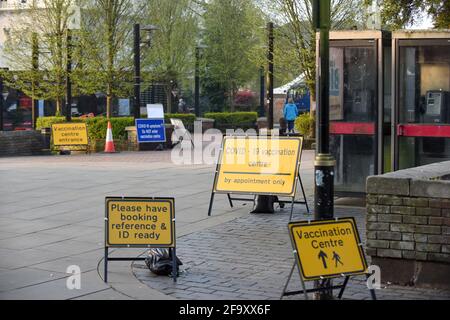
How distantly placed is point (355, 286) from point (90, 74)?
2393 cm

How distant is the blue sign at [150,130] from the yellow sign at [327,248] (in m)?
18.6

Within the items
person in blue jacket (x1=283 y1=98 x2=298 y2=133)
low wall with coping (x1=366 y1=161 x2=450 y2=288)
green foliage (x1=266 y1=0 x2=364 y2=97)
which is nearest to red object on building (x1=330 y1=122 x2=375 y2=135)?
low wall with coping (x1=366 y1=161 x2=450 y2=288)

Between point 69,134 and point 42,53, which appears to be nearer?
→ point 69,134

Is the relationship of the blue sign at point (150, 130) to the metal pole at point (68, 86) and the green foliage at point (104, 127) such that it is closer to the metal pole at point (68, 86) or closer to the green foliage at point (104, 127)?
the green foliage at point (104, 127)

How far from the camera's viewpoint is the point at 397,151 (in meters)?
12.0

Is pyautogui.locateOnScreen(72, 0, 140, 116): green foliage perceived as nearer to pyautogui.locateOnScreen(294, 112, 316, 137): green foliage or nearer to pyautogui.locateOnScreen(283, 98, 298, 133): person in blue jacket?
pyautogui.locateOnScreen(283, 98, 298, 133): person in blue jacket

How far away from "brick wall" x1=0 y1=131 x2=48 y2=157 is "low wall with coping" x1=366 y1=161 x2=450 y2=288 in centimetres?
1775

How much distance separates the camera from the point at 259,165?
37.9 ft

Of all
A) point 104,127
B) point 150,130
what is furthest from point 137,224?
point 104,127

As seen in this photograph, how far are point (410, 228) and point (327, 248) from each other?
109 centimetres

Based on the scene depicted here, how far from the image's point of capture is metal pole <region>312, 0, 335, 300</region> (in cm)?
707

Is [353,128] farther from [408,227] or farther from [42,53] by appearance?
[42,53]

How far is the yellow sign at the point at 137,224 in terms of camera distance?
785 centimetres

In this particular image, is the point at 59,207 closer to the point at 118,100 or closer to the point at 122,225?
the point at 122,225
